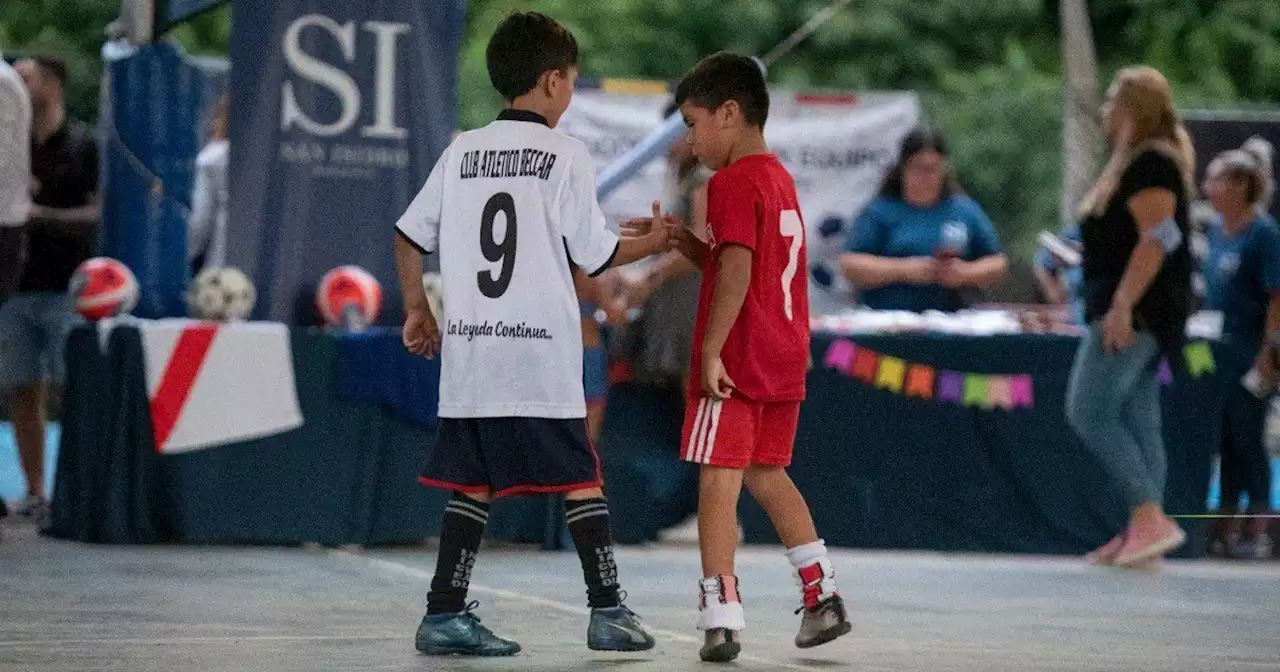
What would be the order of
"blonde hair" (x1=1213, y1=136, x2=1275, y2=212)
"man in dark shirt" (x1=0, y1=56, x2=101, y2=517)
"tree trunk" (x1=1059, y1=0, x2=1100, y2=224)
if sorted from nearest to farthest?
1. "man in dark shirt" (x1=0, y1=56, x2=101, y2=517)
2. "blonde hair" (x1=1213, y1=136, x2=1275, y2=212)
3. "tree trunk" (x1=1059, y1=0, x2=1100, y2=224)

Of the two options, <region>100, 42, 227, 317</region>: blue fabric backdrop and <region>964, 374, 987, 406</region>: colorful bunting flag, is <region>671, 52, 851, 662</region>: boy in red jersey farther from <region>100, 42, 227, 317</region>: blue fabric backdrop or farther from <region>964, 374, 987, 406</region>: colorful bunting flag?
<region>100, 42, 227, 317</region>: blue fabric backdrop

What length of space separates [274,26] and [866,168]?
704 cm

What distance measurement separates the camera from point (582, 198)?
19.4 ft

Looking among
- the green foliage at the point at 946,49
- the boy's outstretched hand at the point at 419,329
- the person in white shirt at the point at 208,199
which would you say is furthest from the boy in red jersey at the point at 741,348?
the green foliage at the point at 946,49

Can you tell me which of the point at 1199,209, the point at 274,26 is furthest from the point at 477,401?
the point at 1199,209

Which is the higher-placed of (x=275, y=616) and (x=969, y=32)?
(x=969, y=32)

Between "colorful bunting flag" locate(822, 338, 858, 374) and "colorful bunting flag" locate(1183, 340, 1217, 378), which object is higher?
"colorful bunting flag" locate(1183, 340, 1217, 378)

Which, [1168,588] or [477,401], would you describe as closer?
[477,401]

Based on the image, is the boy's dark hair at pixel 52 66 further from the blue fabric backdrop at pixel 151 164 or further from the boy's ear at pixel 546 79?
the boy's ear at pixel 546 79

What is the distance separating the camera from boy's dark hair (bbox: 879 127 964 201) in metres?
10.4

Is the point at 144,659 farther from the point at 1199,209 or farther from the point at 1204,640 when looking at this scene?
the point at 1199,209

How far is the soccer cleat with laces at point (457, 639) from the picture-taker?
5766 mm

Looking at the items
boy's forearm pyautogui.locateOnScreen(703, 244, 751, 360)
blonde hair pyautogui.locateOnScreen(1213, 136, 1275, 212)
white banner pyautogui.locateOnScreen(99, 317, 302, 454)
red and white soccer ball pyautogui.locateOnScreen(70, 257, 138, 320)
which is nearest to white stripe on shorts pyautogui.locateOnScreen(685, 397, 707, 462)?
boy's forearm pyautogui.locateOnScreen(703, 244, 751, 360)

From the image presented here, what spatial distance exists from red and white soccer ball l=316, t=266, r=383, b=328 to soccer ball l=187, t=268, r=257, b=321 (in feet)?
1.28
